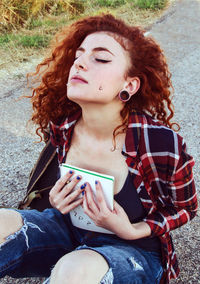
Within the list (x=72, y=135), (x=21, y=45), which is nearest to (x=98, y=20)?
(x=72, y=135)

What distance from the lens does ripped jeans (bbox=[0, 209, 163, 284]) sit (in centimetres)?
152

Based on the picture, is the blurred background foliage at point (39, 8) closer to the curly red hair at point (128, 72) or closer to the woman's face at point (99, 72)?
the curly red hair at point (128, 72)

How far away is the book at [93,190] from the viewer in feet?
5.08

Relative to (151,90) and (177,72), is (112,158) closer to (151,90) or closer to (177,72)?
(151,90)

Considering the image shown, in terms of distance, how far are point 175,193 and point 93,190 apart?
1.33ft

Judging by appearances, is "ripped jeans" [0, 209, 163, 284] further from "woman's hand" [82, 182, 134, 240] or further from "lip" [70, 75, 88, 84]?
"lip" [70, 75, 88, 84]

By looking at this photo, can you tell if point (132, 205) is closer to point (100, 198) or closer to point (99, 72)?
point (100, 198)

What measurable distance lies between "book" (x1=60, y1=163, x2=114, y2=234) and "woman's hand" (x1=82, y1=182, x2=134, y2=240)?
3 centimetres

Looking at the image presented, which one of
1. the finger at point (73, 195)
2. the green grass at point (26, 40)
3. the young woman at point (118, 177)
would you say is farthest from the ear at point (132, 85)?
the green grass at point (26, 40)

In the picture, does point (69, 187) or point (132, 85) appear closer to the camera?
point (69, 187)

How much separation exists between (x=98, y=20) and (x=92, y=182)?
0.90 metres

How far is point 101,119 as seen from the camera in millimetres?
1790

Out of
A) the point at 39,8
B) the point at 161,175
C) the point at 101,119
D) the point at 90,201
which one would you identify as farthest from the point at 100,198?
the point at 39,8

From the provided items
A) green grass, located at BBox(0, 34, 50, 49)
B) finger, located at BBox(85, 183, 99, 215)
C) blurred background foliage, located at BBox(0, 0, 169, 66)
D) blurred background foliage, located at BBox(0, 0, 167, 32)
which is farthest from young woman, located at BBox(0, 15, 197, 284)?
blurred background foliage, located at BBox(0, 0, 167, 32)
